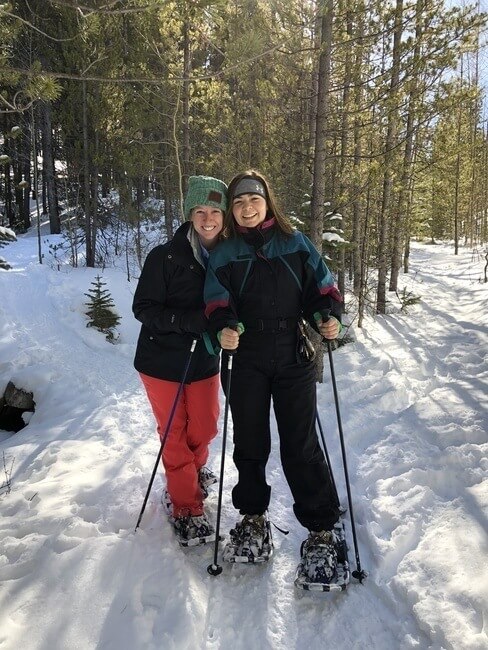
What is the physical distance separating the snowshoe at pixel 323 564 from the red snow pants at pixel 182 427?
33.2 inches

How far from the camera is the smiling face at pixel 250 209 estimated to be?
2.79m

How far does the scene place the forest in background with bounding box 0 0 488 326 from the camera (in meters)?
4.53

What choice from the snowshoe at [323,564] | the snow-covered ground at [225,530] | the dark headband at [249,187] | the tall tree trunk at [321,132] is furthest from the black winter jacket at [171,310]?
the tall tree trunk at [321,132]

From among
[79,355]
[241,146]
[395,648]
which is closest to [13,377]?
[79,355]

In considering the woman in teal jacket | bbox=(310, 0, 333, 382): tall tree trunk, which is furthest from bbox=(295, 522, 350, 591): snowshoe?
bbox=(310, 0, 333, 382): tall tree trunk

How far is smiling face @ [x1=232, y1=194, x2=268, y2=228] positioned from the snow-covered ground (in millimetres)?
2250

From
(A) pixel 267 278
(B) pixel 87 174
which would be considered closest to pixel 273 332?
(A) pixel 267 278

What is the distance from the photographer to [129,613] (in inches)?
92.1

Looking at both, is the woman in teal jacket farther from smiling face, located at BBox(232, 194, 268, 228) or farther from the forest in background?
the forest in background

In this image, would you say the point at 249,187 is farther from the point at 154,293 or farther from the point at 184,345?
the point at 184,345

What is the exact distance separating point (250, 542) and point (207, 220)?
220cm

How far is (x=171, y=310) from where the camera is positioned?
9.48ft

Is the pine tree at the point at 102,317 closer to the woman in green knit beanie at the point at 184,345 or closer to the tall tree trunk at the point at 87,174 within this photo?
the woman in green knit beanie at the point at 184,345

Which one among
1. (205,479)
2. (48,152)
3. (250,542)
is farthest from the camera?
(48,152)
